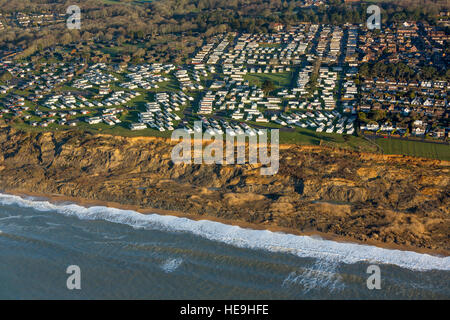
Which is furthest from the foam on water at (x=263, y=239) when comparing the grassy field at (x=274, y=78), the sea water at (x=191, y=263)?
the grassy field at (x=274, y=78)

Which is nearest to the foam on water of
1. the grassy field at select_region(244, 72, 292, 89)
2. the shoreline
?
the shoreline

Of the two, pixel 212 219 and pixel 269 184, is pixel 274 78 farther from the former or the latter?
pixel 212 219

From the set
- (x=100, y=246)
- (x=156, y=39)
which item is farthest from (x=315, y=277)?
(x=156, y=39)

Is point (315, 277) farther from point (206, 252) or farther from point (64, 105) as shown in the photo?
point (64, 105)

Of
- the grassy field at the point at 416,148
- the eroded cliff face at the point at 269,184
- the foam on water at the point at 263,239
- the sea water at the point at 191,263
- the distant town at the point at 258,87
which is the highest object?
the distant town at the point at 258,87

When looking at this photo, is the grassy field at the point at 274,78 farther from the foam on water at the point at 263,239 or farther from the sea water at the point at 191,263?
the sea water at the point at 191,263

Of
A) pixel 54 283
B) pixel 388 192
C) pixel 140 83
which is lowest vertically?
pixel 54 283
